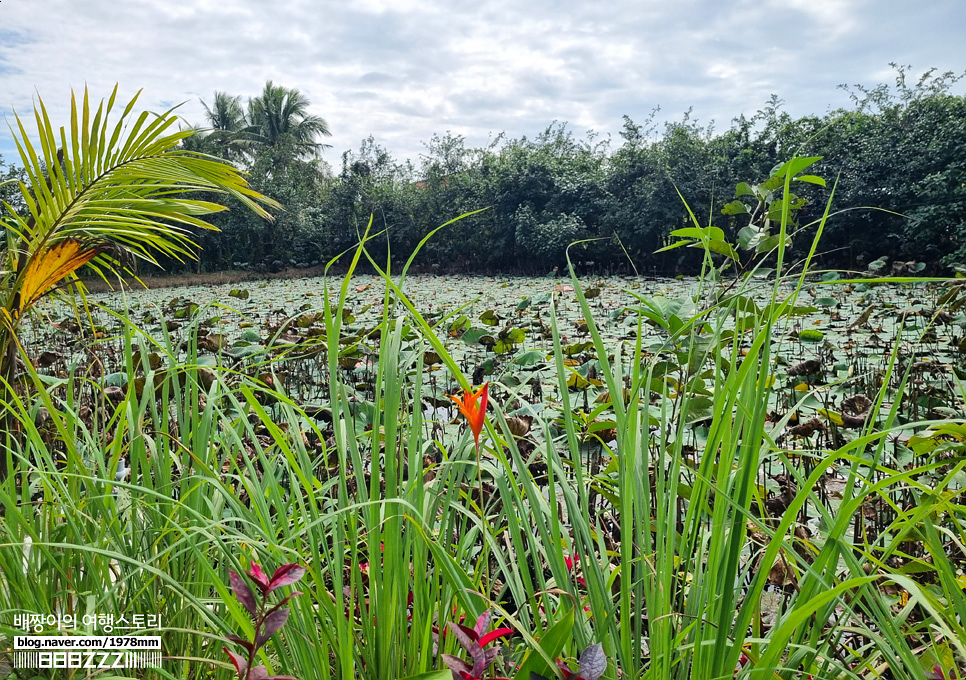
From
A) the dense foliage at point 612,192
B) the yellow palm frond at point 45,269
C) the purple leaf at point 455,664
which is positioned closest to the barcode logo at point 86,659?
the purple leaf at point 455,664

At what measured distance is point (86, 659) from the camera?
2.27 ft

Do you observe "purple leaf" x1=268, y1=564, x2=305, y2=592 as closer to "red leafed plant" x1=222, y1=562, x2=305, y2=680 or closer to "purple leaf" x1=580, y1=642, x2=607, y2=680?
"red leafed plant" x1=222, y1=562, x2=305, y2=680

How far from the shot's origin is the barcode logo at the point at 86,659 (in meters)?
0.69

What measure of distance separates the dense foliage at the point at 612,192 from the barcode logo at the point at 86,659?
14.7ft

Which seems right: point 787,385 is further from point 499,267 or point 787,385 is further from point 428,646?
point 499,267

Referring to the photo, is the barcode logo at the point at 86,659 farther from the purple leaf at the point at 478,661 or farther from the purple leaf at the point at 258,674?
the purple leaf at the point at 478,661

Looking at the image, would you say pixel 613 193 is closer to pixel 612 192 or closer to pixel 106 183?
pixel 612 192

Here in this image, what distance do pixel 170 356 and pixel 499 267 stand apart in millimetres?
11318

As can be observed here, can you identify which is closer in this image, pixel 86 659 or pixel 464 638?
pixel 464 638

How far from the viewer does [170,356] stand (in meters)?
0.87

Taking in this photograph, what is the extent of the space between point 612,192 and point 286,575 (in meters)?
10.9

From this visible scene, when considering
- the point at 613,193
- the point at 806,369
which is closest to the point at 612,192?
the point at 613,193

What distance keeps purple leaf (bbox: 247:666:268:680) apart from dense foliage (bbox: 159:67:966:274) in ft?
14.7

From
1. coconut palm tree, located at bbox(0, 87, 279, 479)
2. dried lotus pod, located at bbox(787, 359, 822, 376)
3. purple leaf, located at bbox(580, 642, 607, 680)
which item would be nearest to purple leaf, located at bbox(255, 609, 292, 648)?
purple leaf, located at bbox(580, 642, 607, 680)
